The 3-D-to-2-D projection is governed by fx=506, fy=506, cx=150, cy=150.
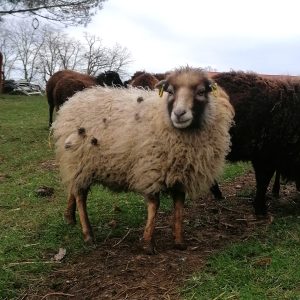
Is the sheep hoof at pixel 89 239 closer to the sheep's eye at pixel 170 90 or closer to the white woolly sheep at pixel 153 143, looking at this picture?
the white woolly sheep at pixel 153 143

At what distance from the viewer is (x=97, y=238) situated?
6.05 meters

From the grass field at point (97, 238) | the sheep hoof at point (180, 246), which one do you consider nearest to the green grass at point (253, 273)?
the grass field at point (97, 238)

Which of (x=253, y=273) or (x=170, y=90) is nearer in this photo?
(x=253, y=273)

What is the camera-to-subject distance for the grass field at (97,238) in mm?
4371

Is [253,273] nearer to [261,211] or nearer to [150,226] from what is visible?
[150,226]

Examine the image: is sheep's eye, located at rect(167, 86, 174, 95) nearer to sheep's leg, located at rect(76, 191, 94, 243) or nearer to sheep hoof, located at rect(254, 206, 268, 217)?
sheep's leg, located at rect(76, 191, 94, 243)

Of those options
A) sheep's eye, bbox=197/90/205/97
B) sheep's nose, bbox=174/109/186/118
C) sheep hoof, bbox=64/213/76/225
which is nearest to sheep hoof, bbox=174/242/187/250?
sheep's nose, bbox=174/109/186/118

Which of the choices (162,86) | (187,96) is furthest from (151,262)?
(162,86)

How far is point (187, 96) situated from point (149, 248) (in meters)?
1.62

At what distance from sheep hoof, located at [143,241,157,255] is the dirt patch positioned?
0.06 m

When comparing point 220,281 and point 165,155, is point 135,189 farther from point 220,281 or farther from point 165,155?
point 220,281

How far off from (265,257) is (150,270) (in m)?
1.13

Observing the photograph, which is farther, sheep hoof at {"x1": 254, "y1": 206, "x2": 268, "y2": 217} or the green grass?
sheep hoof at {"x1": 254, "y1": 206, "x2": 268, "y2": 217}

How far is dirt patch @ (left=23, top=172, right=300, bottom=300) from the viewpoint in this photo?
4.56m
